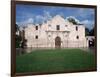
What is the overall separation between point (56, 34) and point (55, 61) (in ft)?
0.97

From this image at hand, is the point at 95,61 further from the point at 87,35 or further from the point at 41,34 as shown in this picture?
the point at 41,34

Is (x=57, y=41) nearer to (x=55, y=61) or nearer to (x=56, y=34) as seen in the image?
(x=56, y=34)

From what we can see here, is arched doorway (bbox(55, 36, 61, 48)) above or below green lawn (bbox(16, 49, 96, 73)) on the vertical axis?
above

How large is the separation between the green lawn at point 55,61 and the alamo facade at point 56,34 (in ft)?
0.25

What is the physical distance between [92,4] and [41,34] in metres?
0.71

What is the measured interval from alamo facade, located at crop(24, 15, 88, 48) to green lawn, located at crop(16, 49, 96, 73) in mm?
76

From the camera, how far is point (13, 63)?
6.22 feet

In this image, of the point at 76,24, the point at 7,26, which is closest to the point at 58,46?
the point at 76,24

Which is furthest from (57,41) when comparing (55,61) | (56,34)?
(55,61)

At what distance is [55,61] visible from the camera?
2.04 m

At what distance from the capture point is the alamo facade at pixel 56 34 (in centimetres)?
197

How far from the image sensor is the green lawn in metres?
1.95

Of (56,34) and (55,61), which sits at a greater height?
(56,34)

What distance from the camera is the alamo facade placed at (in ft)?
6.48
